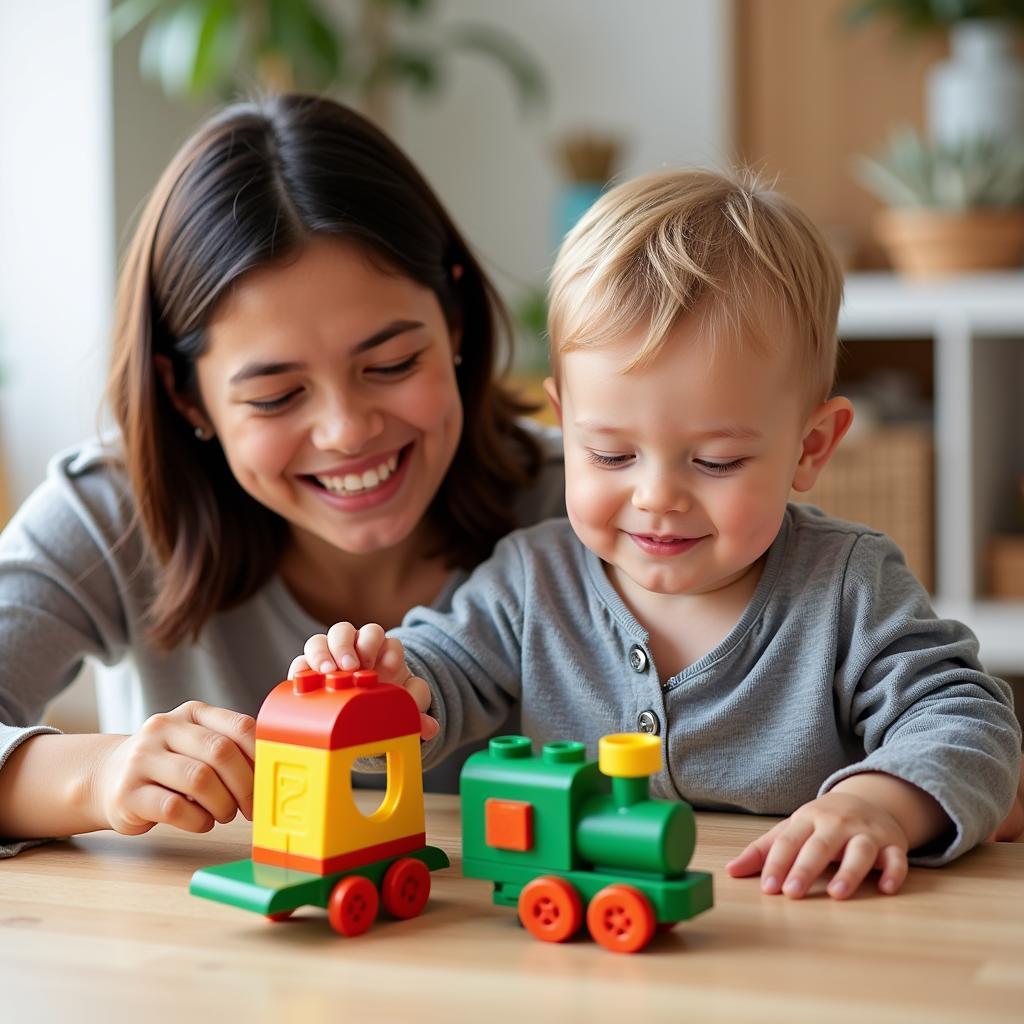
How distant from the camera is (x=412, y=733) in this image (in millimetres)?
926

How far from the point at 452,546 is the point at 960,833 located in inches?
26.3

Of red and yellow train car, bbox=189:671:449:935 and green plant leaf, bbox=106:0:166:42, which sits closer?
red and yellow train car, bbox=189:671:449:935

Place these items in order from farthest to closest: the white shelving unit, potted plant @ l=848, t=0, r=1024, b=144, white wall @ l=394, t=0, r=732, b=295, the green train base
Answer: white wall @ l=394, t=0, r=732, b=295 → potted plant @ l=848, t=0, r=1024, b=144 → the white shelving unit → the green train base

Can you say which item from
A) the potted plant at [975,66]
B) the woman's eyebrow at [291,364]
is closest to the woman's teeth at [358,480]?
the woman's eyebrow at [291,364]

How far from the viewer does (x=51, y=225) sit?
3154 millimetres

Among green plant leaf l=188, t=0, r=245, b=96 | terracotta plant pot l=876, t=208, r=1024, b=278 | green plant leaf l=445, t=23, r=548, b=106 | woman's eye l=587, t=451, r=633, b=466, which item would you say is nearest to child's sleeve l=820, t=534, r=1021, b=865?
woman's eye l=587, t=451, r=633, b=466

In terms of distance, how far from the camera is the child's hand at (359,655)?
100 cm

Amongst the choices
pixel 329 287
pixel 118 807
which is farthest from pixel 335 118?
pixel 118 807

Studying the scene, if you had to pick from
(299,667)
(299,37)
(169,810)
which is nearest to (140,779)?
(169,810)

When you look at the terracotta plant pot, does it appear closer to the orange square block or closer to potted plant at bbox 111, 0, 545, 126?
potted plant at bbox 111, 0, 545, 126

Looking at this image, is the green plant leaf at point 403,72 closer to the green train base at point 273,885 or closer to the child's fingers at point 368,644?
the child's fingers at point 368,644

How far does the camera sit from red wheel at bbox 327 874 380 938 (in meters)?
0.85

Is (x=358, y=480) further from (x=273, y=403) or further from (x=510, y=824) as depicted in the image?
(x=510, y=824)

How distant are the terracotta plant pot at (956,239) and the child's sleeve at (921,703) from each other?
6.55 ft
